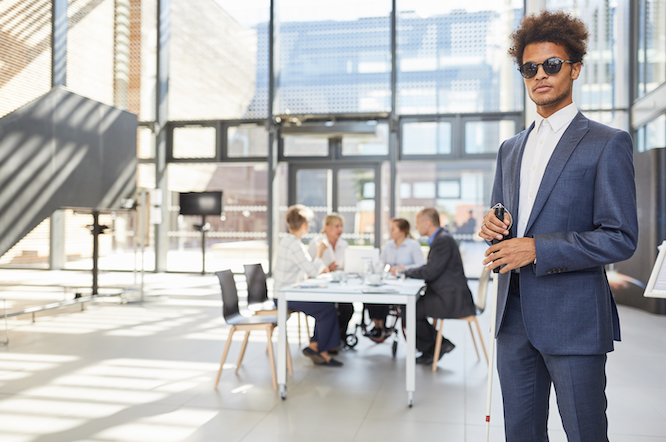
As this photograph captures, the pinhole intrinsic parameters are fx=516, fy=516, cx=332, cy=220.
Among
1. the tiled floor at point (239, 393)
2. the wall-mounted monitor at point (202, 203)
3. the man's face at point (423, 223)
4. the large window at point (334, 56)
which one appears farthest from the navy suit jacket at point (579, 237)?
the wall-mounted monitor at point (202, 203)

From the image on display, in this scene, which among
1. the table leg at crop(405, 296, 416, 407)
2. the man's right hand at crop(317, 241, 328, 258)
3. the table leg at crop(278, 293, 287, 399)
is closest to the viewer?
the table leg at crop(405, 296, 416, 407)

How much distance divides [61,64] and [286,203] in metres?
5.03

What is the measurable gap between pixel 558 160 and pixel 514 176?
7.0 inches

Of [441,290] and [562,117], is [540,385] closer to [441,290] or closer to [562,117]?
[562,117]

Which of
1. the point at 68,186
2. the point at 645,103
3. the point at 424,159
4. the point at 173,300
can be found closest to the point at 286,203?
the point at 424,159

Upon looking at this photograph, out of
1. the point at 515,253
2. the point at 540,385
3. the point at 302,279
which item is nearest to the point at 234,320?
the point at 302,279

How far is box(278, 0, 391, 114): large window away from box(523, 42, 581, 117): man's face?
29.6ft

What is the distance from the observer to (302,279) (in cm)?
465

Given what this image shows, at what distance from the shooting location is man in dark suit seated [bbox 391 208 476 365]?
173 inches

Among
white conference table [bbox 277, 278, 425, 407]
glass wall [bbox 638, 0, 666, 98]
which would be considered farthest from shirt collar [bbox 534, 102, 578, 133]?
glass wall [bbox 638, 0, 666, 98]

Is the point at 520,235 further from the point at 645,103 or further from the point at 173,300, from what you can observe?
the point at 645,103

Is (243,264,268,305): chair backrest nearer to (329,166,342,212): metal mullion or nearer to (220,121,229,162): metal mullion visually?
(329,166,342,212): metal mullion

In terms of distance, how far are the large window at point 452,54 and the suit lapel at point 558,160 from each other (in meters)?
9.07

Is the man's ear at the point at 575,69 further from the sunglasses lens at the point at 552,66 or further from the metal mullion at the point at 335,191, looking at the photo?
the metal mullion at the point at 335,191
